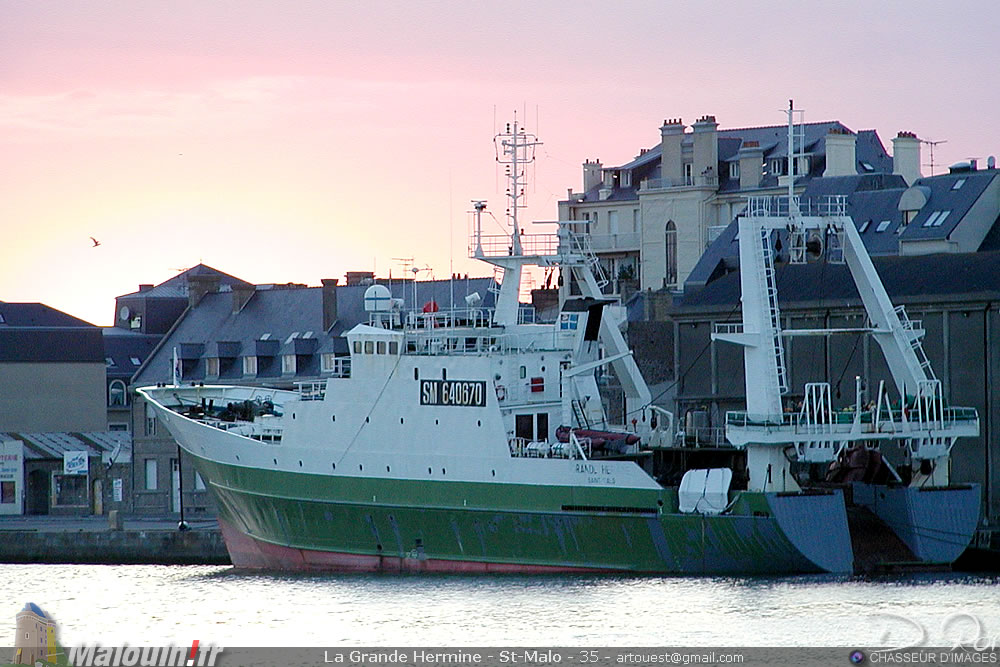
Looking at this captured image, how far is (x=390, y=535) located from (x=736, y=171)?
27.4 meters

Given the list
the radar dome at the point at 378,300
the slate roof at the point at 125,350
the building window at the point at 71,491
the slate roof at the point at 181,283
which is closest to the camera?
the radar dome at the point at 378,300

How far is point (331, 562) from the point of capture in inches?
1718

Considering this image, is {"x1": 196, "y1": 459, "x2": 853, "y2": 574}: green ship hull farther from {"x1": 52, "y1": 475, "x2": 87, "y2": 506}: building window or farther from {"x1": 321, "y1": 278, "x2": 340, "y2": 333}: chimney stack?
{"x1": 321, "y1": 278, "x2": 340, "y2": 333}: chimney stack

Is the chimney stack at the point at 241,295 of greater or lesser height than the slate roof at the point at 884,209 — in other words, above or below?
below

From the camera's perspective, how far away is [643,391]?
43969mm

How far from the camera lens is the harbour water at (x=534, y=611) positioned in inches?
1259

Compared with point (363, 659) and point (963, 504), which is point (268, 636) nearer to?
point (363, 659)

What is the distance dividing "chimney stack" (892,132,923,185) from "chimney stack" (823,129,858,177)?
1362mm

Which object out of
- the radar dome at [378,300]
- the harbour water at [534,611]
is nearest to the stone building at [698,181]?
the radar dome at [378,300]

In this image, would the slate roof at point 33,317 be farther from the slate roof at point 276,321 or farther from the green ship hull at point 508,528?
the green ship hull at point 508,528

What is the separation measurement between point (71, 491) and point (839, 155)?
23.9 meters

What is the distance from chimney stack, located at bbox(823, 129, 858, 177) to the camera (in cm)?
6225

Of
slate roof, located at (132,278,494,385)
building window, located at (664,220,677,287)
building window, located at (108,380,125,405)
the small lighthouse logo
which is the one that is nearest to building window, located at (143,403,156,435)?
slate roof, located at (132,278,494,385)

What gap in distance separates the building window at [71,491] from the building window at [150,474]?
1740 mm
